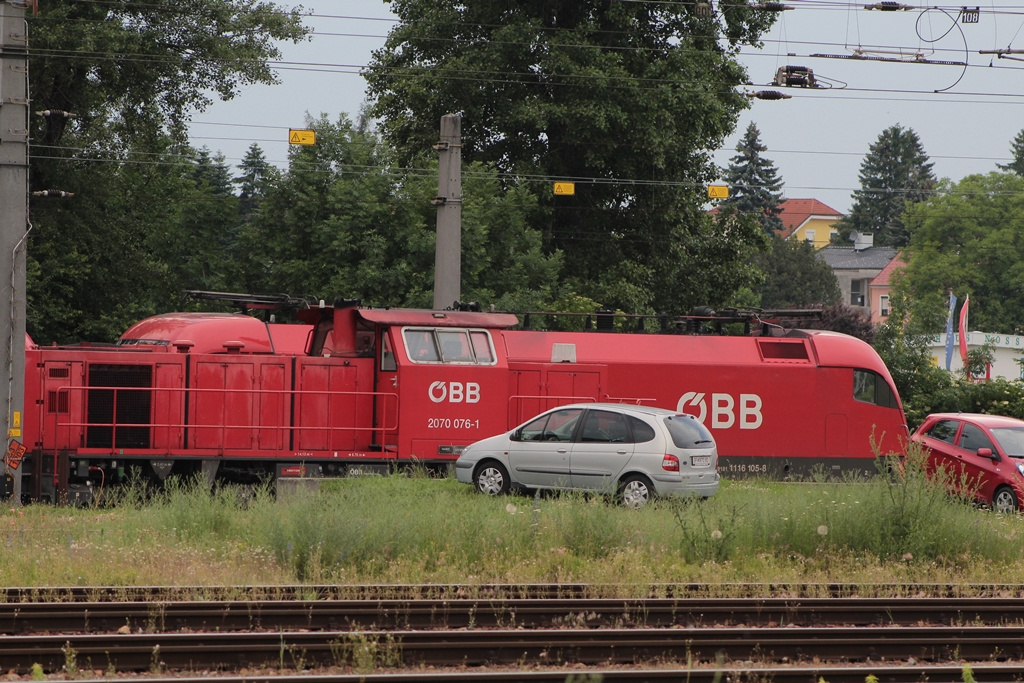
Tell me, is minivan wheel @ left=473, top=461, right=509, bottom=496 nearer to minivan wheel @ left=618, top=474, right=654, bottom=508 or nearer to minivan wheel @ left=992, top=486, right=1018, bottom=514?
minivan wheel @ left=618, top=474, right=654, bottom=508

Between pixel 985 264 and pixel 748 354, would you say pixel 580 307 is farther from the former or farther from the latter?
pixel 985 264

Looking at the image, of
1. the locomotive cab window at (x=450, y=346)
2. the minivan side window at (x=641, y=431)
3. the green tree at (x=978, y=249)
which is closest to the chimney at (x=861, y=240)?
the green tree at (x=978, y=249)

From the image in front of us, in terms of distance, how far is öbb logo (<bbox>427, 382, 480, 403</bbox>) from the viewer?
1783 cm

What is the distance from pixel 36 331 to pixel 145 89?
7251 mm

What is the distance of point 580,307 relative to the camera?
30547 millimetres

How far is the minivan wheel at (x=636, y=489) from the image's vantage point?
15594 millimetres

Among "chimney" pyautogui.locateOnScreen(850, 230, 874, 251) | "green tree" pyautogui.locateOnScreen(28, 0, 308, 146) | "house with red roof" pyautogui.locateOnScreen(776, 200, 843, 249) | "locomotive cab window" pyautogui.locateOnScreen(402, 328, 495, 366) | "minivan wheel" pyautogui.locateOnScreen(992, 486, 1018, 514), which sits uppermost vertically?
"house with red roof" pyautogui.locateOnScreen(776, 200, 843, 249)

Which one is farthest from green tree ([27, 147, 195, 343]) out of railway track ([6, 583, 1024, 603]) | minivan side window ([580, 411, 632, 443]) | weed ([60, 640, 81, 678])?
weed ([60, 640, 81, 678])

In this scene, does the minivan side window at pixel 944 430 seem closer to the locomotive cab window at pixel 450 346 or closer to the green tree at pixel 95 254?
the locomotive cab window at pixel 450 346

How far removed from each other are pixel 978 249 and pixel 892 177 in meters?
33.7

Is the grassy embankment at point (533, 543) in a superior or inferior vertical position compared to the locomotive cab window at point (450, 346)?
inferior

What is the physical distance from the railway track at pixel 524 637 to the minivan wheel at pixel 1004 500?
7.34m

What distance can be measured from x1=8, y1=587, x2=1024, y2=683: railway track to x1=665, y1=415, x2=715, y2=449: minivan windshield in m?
4.93

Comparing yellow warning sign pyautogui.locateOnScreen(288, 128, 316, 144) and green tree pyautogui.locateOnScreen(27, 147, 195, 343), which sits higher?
yellow warning sign pyautogui.locateOnScreen(288, 128, 316, 144)
